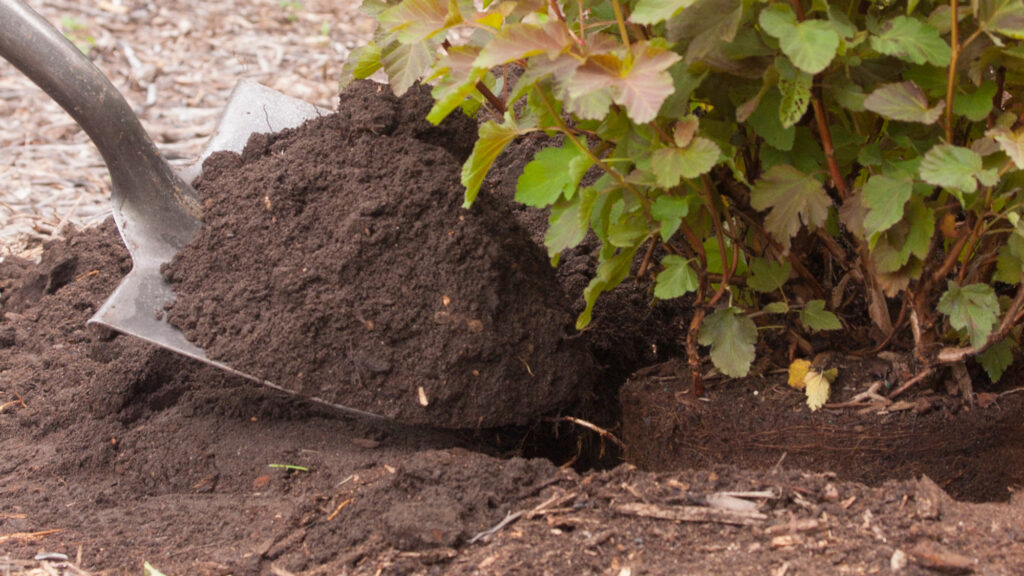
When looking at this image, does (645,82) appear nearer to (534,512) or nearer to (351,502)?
(534,512)

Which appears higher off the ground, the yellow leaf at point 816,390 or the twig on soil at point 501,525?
the twig on soil at point 501,525

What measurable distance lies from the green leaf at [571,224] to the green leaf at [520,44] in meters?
0.31

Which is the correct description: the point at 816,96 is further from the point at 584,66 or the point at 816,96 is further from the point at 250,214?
the point at 250,214

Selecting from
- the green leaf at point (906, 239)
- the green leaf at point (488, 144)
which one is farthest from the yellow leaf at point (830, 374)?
the green leaf at point (488, 144)

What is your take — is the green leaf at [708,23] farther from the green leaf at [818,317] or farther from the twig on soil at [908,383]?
the twig on soil at [908,383]

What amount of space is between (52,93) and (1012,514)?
2.37m

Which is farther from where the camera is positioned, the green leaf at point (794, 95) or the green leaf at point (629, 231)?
the green leaf at point (629, 231)

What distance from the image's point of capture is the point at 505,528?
1522 millimetres

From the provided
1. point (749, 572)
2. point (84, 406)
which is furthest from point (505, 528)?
point (84, 406)

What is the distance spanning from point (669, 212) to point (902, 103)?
402 mm

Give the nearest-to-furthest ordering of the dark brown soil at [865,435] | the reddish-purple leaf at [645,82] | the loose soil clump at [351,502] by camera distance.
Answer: the reddish-purple leaf at [645,82]
the loose soil clump at [351,502]
the dark brown soil at [865,435]

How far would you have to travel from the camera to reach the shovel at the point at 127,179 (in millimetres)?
2102

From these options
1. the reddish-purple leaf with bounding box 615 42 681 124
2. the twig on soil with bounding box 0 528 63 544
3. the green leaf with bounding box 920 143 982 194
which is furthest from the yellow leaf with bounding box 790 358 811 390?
the twig on soil with bounding box 0 528 63 544

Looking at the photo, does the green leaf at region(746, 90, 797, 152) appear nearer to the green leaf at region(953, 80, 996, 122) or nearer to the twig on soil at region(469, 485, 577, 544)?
the green leaf at region(953, 80, 996, 122)
